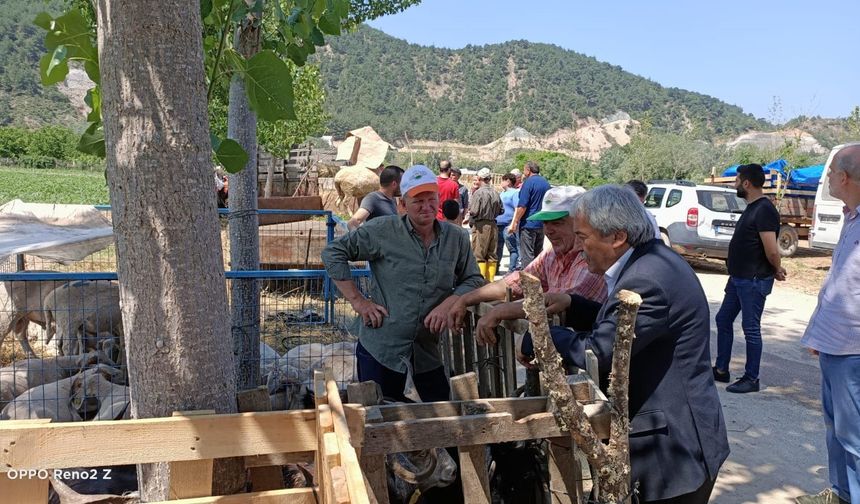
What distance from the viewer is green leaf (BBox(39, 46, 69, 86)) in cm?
238

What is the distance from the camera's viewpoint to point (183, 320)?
2086 millimetres

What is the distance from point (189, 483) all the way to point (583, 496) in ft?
4.48

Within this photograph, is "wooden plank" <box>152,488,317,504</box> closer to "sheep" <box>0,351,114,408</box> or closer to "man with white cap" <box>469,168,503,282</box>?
"sheep" <box>0,351,114,408</box>

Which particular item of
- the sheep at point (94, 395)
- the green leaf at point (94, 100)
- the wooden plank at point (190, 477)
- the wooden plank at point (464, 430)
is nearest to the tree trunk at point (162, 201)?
the wooden plank at point (190, 477)

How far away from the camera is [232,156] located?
2.54m

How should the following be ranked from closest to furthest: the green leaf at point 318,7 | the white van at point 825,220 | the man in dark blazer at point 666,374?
the man in dark blazer at point 666,374
the green leaf at point 318,7
the white van at point 825,220

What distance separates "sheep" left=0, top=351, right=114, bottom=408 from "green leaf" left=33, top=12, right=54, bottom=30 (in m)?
2.45

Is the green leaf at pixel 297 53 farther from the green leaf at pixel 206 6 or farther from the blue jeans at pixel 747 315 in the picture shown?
the blue jeans at pixel 747 315

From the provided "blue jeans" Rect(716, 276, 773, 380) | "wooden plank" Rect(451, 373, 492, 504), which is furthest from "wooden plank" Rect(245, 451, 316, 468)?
"blue jeans" Rect(716, 276, 773, 380)

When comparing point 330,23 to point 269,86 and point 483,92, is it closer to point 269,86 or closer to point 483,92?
point 269,86

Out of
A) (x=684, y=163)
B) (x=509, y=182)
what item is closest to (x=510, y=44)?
(x=684, y=163)

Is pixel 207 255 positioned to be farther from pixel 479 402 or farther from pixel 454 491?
pixel 454 491

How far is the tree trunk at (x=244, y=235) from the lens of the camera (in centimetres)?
432

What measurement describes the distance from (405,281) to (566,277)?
81 centimetres
